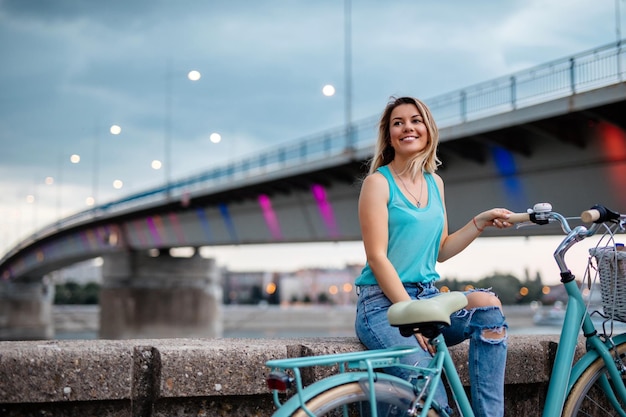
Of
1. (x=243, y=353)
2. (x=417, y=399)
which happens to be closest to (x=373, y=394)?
(x=417, y=399)

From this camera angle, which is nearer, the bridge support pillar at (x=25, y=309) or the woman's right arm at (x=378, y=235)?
the woman's right arm at (x=378, y=235)

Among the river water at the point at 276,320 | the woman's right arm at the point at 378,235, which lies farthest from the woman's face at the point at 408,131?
the river water at the point at 276,320

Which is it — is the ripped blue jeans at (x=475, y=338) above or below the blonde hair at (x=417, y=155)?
below

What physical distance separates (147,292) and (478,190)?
101 ft

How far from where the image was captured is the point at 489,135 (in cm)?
1742

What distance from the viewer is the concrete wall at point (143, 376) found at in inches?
150

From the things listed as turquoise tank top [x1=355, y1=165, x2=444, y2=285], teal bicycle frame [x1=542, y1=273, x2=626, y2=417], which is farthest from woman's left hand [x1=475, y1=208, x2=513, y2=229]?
teal bicycle frame [x1=542, y1=273, x2=626, y2=417]

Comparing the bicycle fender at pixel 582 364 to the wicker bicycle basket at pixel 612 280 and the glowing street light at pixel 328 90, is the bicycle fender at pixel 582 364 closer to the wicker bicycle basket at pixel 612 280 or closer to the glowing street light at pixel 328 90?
the wicker bicycle basket at pixel 612 280

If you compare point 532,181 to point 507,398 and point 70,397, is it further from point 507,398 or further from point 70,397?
point 70,397

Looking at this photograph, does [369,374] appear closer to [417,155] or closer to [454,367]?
[454,367]

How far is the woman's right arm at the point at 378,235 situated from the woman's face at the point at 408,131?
34 cm

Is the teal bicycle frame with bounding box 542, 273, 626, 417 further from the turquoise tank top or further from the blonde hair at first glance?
the blonde hair

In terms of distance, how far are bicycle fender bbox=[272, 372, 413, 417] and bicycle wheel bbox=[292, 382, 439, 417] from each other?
2 cm

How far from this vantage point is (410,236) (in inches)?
155
